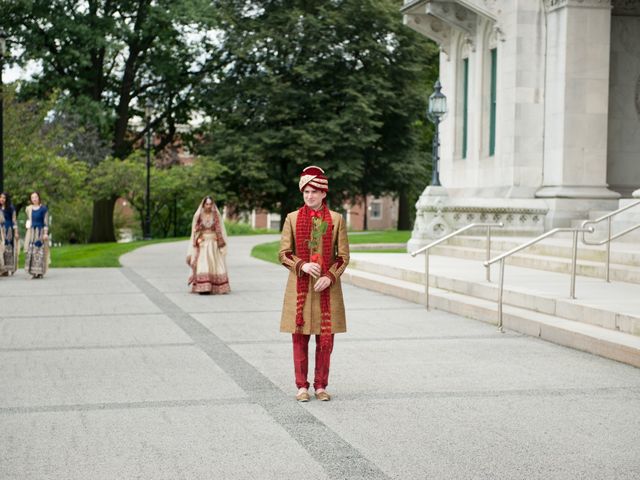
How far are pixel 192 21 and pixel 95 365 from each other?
3812 cm

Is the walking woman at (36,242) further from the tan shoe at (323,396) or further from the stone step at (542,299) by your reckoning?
the tan shoe at (323,396)

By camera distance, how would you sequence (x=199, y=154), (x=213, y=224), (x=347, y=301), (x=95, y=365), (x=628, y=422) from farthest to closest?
(x=199, y=154)
(x=213, y=224)
(x=347, y=301)
(x=95, y=365)
(x=628, y=422)

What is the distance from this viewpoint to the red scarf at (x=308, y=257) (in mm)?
7926

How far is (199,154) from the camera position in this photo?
52.1 m

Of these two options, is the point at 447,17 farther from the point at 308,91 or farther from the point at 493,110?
the point at 308,91

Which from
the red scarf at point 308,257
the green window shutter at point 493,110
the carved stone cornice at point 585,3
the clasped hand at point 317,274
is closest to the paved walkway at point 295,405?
the red scarf at point 308,257

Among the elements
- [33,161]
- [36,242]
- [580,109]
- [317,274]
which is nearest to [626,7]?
[580,109]

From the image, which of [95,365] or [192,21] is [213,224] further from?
[192,21]

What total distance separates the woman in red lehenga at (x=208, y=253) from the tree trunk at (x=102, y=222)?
1247 inches

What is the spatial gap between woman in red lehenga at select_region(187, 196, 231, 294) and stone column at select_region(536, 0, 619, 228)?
7.99 m

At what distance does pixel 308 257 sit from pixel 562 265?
1029 centimetres

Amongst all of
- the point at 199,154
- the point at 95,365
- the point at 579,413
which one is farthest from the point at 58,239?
the point at 579,413

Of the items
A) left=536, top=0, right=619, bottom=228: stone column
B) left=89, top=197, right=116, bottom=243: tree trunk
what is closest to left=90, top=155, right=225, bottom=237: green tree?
left=89, top=197, right=116, bottom=243: tree trunk

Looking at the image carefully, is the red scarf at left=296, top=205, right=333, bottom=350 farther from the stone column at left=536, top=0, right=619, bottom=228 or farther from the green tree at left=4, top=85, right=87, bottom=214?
the green tree at left=4, top=85, right=87, bottom=214
